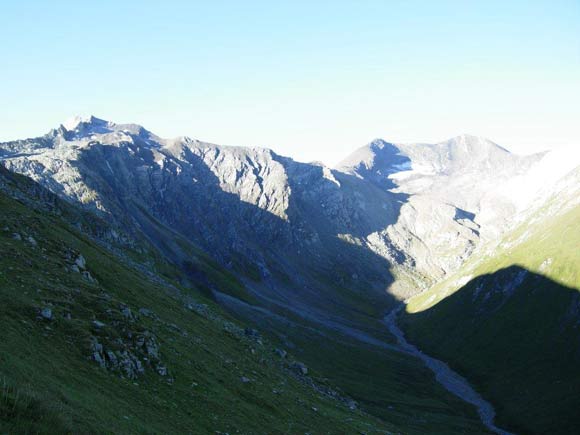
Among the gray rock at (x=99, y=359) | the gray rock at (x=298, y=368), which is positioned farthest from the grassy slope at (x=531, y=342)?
the gray rock at (x=99, y=359)

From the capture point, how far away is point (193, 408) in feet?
129

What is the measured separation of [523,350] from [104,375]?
465 feet

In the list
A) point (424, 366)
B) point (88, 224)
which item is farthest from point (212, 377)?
point (424, 366)

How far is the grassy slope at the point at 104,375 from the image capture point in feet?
86.9

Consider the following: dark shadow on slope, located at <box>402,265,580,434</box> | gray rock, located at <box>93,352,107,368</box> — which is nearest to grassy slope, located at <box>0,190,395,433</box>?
gray rock, located at <box>93,352,107,368</box>

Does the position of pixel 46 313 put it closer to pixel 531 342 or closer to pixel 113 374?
pixel 113 374

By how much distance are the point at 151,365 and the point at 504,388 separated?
120m

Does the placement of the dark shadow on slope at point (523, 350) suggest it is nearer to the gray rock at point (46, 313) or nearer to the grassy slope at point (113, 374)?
the grassy slope at point (113, 374)

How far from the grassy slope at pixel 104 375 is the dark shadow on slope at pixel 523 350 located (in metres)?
59.3

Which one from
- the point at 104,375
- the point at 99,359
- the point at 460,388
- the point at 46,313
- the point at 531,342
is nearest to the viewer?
the point at 104,375

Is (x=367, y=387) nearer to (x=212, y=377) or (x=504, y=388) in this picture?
(x=504, y=388)

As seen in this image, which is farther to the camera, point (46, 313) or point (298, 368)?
point (298, 368)

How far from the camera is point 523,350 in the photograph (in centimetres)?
14412

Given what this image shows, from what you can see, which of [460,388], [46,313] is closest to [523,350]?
[460,388]
